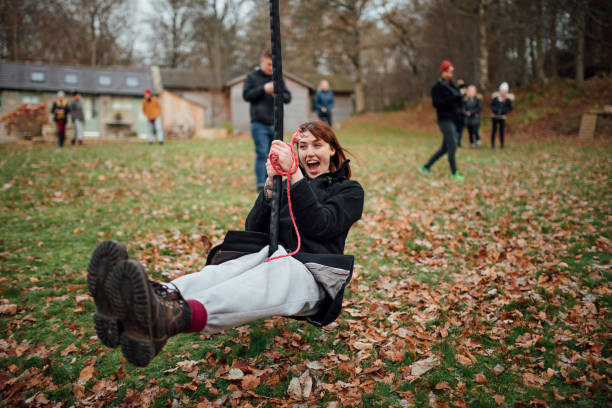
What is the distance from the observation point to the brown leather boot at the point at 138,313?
6.35ft

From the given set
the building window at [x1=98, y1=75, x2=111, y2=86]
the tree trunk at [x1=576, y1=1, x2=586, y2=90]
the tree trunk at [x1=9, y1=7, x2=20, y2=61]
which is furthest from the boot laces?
the tree trunk at [x1=9, y1=7, x2=20, y2=61]

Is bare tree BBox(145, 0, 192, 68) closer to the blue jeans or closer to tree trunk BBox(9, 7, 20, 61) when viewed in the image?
tree trunk BBox(9, 7, 20, 61)

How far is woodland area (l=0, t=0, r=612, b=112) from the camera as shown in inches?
945

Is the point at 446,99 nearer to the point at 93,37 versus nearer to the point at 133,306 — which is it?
the point at 133,306

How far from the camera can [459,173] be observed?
33.4 ft

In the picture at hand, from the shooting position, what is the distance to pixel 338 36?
32281mm

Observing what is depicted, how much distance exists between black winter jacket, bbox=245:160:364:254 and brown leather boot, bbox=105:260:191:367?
1.03m

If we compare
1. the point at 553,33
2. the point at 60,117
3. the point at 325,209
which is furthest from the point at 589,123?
the point at 60,117

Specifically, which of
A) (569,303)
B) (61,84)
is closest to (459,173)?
(569,303)

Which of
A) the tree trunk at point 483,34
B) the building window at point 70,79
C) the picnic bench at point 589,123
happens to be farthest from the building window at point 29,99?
the picnic bench at point 589,123

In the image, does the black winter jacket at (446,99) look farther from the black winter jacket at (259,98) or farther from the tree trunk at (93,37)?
the tree trunk at (93,37)

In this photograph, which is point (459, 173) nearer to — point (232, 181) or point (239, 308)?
point (232, 181)

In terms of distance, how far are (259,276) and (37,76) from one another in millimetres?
35618

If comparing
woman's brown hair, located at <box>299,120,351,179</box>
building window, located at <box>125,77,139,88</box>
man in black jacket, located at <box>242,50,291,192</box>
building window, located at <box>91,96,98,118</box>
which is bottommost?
woman's brown hair, located at <box>299,120,351,179</box>
